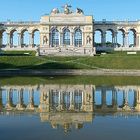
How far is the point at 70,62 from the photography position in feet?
256

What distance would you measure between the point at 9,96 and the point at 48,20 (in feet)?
229

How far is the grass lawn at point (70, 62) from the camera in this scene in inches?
2931

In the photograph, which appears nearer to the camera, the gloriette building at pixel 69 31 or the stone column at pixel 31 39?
the gloriette building at pixel 69 31

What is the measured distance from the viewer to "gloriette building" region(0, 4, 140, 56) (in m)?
102

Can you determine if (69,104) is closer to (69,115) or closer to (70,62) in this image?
(69,115)

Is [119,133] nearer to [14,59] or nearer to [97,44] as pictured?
[14,59]

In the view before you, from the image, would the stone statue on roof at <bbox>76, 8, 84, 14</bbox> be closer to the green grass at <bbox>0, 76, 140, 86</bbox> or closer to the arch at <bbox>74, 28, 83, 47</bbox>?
the arch at <bbox>74, 28, 83, 47</bbox>

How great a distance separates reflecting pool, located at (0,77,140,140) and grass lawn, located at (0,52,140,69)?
1453 inches

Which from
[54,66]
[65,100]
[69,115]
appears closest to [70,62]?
[54,66]

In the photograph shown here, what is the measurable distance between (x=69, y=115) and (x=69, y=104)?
17.5 feet

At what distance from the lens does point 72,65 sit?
75562 mm

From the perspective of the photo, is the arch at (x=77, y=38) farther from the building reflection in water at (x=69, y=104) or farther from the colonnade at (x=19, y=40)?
the building reflection in water at (x=69, y=104)

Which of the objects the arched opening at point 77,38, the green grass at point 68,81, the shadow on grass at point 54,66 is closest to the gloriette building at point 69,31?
the arched opening at point 77,38

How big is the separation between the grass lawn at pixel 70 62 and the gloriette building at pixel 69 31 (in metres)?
15.8
